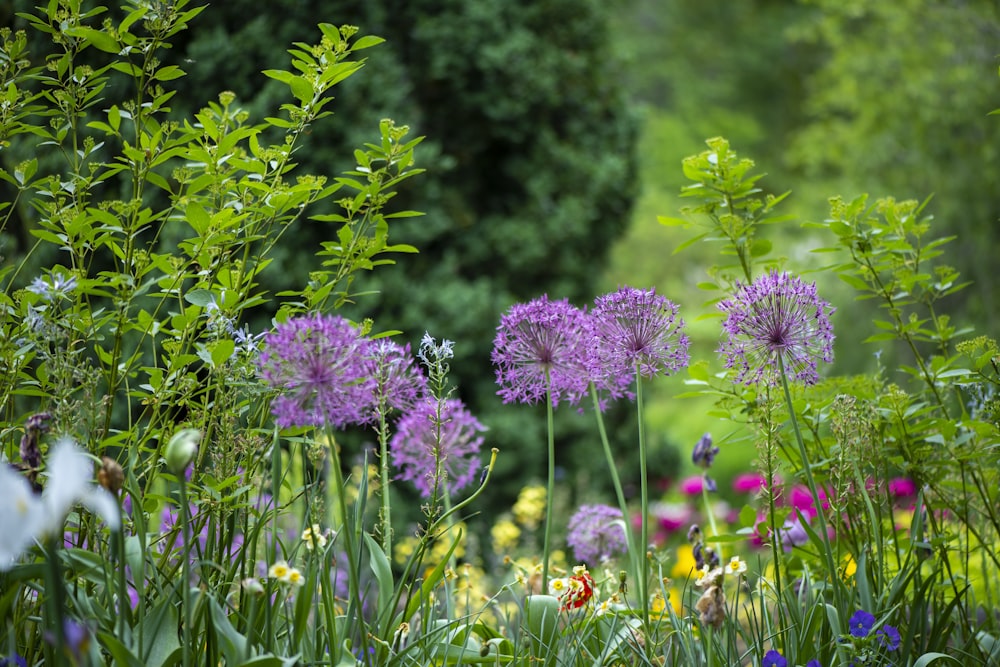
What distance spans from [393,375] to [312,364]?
27 cm

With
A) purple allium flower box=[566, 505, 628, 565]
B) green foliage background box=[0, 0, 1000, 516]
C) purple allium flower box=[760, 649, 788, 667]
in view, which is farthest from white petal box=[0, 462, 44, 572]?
green foliage background box=[0, 0, 1000, 516]

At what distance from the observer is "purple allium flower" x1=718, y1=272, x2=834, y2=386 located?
67.0 inches

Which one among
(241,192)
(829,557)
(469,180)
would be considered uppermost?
(469,180)

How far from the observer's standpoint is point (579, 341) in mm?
1849

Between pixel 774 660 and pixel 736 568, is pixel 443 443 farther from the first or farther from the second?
pixel 774 660

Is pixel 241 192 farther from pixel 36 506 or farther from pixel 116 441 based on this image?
pixel 36 506

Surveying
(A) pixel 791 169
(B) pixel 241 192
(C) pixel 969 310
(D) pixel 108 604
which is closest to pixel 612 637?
(D) pixel 108 604

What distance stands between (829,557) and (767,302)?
501mm

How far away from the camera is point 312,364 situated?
1459 millimetres

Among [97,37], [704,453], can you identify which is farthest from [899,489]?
[97,37]

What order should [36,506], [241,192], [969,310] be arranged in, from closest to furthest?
[36,506] < [241,192] < [969,310]

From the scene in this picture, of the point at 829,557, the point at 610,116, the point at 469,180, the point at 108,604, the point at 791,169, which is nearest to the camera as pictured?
the point at 108,604

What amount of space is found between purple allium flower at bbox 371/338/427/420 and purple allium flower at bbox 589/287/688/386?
0.38 m

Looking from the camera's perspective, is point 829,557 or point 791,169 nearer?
point 829,557
